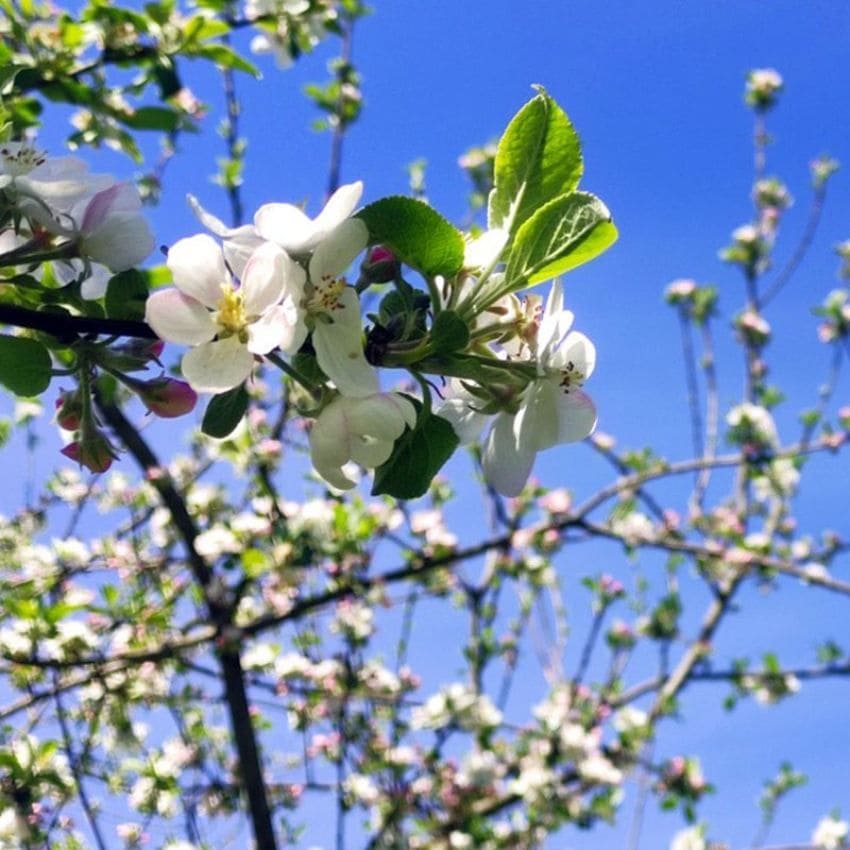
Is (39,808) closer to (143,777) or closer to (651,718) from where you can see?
(143,777)

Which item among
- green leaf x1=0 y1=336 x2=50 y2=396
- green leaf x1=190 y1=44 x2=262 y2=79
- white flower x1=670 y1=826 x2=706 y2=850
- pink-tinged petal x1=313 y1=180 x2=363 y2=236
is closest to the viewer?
Result: pink-tinged petal x1=313 y1=180 x2=363 y2=236

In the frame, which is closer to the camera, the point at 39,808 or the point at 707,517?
the point at 39,808

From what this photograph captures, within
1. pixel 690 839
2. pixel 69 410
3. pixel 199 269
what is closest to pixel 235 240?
pixel 199 269

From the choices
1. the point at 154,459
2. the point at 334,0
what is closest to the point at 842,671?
the point at 154,459

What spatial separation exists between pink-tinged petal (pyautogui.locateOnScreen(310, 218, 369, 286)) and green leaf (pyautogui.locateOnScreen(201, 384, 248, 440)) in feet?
0.36

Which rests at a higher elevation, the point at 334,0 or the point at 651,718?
the point at 334,0

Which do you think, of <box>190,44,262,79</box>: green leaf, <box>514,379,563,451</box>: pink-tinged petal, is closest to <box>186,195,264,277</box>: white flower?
<box>514,379,563,451</box>: pink-tinged petal

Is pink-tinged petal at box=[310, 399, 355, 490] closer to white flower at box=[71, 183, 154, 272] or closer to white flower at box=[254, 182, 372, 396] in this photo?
white flower at box=[254, 182, 372, 396]

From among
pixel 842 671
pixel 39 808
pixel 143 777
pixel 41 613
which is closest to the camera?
pixel 39 808

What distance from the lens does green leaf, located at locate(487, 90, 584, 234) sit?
71cm

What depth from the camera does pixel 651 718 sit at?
4.82 metres

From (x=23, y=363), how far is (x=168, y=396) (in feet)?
0.38

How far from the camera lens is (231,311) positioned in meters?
0.72

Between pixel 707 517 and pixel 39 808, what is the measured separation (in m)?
4.15
